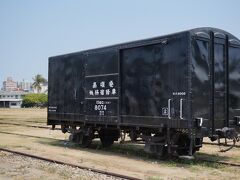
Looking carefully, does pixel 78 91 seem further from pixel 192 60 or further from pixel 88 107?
pixel 192 60

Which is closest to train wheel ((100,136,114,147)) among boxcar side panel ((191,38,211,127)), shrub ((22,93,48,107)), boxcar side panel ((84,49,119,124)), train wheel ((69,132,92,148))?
train wheel ((69,132,92,148))

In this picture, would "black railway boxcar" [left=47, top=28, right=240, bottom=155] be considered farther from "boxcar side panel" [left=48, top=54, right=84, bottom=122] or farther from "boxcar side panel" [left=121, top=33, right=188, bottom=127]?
"boxcar side panel" [left=48, top=54, right=84, bottom=122]

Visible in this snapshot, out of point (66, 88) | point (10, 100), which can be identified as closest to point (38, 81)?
point (10, 100)

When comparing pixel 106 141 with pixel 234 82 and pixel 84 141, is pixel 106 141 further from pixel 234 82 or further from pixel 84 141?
pixel 234 82

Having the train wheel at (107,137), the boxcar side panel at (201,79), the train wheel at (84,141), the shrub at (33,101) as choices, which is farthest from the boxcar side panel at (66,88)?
the shrub at (33,101)

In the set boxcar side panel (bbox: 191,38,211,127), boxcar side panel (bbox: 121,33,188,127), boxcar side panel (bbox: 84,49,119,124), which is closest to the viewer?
boxcar side panel (bbox: 191,38,211,127)

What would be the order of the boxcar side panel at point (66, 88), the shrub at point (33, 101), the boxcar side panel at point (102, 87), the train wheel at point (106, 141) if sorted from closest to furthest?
1. the boxcar side panel at point (102, 87)
2. the boxcar side panel at point (66, 88)
3. the train wheel at point (106, 141)
4. the shrub at point (33, 101)

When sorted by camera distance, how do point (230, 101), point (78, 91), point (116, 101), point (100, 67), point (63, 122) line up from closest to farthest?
1. point (230, 101)
2. point (116, 101)
3. point (100, 67)
4. point (78, 91)
5. point (63, 122)

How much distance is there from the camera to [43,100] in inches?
5792

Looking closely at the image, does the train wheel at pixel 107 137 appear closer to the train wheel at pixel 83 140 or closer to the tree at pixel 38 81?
the train wheel at pixel 83 140

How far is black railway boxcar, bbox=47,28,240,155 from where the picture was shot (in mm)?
12523

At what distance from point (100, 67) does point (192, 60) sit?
15.9 ft

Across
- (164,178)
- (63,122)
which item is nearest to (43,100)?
(63,122)

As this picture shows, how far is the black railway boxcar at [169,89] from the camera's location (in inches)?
493
